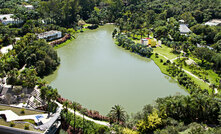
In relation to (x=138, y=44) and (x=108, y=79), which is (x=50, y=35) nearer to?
(x=138, y=44)

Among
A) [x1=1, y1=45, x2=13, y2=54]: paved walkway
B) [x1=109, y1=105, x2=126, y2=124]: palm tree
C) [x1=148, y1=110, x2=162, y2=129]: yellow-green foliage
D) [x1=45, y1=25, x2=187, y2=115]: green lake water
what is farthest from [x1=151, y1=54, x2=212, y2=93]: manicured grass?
[x1=1, y1=45, x2=13, y2=54]: paved walkway

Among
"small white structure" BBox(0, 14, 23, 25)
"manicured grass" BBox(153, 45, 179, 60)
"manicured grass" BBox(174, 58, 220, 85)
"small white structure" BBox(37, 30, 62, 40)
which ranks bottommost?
"manicured grass" BBox(174, 58, 220, 85)

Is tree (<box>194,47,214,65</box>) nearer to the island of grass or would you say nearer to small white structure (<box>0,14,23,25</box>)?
the island of grass

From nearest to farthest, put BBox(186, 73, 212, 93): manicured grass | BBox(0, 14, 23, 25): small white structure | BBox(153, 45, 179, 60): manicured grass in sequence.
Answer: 1. BBox(186, 73, 212, 93): manicured grass
2. BBox(153, 45, 179, 60): manicured grass
3. BBox(0, 14, 23, 25): small white structure

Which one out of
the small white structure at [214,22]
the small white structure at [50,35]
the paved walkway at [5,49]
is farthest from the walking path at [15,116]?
the small white structure at [214,22]

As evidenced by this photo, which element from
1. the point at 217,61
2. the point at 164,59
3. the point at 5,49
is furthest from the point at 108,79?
the point at 5,49

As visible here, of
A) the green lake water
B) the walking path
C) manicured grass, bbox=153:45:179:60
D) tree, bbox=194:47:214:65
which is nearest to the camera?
the walking path

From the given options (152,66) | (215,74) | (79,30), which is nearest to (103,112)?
(152,66)

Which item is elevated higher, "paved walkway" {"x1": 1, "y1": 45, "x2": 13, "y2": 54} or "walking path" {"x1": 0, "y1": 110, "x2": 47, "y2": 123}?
"paved walkway" {"x1": 1, "y1": 45, "x2": 13, "y2": 54}
